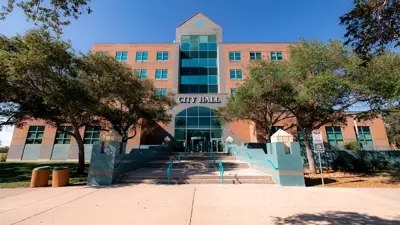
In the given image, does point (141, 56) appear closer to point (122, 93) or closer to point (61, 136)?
point (61, 136)

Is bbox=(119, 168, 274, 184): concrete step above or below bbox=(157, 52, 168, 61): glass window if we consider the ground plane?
below

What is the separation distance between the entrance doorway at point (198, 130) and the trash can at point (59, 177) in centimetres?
1703

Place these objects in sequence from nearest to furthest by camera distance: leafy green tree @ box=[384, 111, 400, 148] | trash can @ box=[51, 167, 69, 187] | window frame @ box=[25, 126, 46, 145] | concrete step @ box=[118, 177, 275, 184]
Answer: trash can @ box=[51, 167, 69, 187]
concrete step @ box=[118, 177, 275, 184]
window frame @ box=[25, 126, 46, 145]
leafy green tree @ box=[384, 111, 400, 148]

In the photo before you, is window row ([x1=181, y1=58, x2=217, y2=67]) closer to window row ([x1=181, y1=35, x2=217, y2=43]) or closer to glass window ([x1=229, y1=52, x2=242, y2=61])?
glass window ([x1=229, y1=52, x2=242, y2=61])

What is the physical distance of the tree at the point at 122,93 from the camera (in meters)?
12.8

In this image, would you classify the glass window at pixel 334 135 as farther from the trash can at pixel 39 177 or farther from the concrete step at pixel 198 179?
the trash can at pixel 39 177

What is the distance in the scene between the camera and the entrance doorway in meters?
26.4

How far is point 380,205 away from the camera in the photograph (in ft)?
19.3

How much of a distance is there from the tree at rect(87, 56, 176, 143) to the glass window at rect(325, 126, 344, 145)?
80.8 feet

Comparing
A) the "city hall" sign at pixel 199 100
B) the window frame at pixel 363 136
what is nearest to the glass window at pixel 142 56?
the "city hall" sign at pixel 199 100

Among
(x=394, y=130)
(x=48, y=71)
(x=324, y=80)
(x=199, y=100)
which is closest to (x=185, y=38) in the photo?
(x=199, y=100)

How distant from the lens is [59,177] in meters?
9.27

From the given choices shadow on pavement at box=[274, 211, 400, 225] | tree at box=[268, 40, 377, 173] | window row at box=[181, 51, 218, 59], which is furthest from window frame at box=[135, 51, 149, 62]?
shadow on pavement at box=[274, 211, 400, 225]

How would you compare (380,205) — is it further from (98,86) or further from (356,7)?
(98,86)
